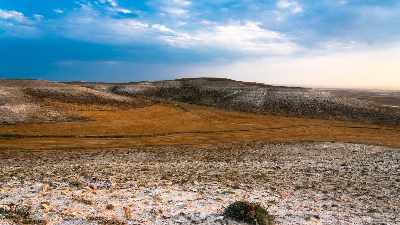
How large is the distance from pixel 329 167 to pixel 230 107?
49421 mm

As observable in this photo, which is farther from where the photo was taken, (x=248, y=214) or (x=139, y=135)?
(x=139, y=135)

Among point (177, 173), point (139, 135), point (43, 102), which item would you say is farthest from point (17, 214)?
point (43, 102)

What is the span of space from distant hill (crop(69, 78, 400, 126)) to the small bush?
52.1 m

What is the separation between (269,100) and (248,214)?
63.0 metres

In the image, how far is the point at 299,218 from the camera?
369 inches

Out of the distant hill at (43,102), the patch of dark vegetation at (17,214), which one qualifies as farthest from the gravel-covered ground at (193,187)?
the distant hill at (43,102)

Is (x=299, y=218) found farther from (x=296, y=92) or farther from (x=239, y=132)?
(x=296, y=92)

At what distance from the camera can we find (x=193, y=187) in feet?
41.3

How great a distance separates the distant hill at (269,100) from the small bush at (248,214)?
5206 cm

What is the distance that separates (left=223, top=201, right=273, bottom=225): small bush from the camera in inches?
343

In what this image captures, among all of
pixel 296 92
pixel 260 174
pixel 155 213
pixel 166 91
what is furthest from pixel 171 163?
pixel 166 91

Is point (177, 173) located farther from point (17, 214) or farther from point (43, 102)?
point (43, 102)

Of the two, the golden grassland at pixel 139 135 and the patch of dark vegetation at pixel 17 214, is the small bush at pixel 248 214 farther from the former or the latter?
the golden grassland at pixel 139 135

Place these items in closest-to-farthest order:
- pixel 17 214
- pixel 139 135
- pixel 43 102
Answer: pixel 17 214, pixel 139 135, pixel 43 102
